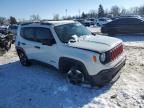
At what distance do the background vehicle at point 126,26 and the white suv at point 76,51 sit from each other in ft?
37.2

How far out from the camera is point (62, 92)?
20.4ft

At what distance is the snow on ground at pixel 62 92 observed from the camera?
5.48m

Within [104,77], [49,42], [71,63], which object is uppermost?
[49,42]

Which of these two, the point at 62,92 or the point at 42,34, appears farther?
the point at 42,34

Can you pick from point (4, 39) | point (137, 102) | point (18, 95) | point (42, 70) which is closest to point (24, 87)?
point (18, 95)

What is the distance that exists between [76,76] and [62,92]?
612 mm

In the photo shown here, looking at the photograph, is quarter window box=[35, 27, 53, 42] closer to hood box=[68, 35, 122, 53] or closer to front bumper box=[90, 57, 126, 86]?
hood box=[68, 35, 122, 53]

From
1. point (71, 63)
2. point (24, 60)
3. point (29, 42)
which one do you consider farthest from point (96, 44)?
point (24, 60)

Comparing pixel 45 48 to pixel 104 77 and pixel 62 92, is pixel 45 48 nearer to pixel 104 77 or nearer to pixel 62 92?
pixel 62 92

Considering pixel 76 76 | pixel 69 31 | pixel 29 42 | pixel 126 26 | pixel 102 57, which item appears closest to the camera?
pixel 102 57

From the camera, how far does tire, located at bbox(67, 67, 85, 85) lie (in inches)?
249

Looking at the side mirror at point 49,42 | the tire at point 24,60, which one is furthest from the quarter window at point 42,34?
the tire at point 24,60

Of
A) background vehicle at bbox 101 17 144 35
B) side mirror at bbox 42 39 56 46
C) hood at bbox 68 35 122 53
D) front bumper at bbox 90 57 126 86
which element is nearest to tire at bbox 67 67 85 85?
front bumper at bbox 90 57 126 86

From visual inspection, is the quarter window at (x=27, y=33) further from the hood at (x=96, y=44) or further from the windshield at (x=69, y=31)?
the hood at (x=96, y=44)
